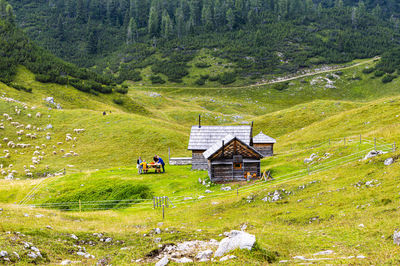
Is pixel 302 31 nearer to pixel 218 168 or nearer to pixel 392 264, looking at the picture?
pixel 218 168

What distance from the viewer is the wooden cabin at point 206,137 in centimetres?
5078

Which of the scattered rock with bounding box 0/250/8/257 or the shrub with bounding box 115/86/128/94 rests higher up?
the scattered rock with bounding box 0/250/8/257

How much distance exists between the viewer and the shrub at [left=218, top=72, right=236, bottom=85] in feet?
521

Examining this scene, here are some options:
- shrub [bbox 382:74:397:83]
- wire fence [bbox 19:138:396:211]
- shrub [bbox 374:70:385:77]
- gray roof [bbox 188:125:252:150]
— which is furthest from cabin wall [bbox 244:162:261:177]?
shrub [bbox 374:70:385:77]

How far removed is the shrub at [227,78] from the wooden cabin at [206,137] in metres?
109

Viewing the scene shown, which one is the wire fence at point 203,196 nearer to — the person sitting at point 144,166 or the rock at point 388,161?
the rock at point 388,161

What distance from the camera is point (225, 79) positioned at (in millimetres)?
159875

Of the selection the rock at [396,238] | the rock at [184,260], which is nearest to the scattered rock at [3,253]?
the rock at [184,260]

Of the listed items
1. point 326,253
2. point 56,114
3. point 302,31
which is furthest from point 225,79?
point 326,253

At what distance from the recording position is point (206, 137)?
169 feet

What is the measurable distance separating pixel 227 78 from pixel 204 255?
149 m

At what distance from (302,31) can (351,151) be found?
16706 centimetres

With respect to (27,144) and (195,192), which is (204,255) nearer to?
(195,192)

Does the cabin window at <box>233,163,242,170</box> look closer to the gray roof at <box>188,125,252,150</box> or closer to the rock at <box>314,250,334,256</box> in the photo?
the gray roof at <box>188,125,252,150</box>
